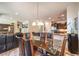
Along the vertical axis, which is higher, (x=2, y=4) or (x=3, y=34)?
(x=2, y=4)

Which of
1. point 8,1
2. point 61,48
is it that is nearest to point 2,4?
point 8,1

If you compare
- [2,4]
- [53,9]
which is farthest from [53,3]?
[2,4]

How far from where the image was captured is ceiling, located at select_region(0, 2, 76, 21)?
2.66m

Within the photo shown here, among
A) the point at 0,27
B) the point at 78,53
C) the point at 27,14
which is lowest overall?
the point at 78,53

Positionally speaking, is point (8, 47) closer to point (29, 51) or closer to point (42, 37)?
point (29, 51)

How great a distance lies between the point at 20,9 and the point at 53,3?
0.69 meters

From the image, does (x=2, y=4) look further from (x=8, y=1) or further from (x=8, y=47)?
(x=8, y=47)

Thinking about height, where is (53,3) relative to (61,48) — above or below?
above

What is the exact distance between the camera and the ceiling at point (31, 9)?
2.66m

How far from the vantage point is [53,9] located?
106 inches

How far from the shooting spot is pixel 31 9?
2.68m

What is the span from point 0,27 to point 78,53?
1.69 metres

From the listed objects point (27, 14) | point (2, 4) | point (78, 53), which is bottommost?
point (78, 53)

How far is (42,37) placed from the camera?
2.74m
